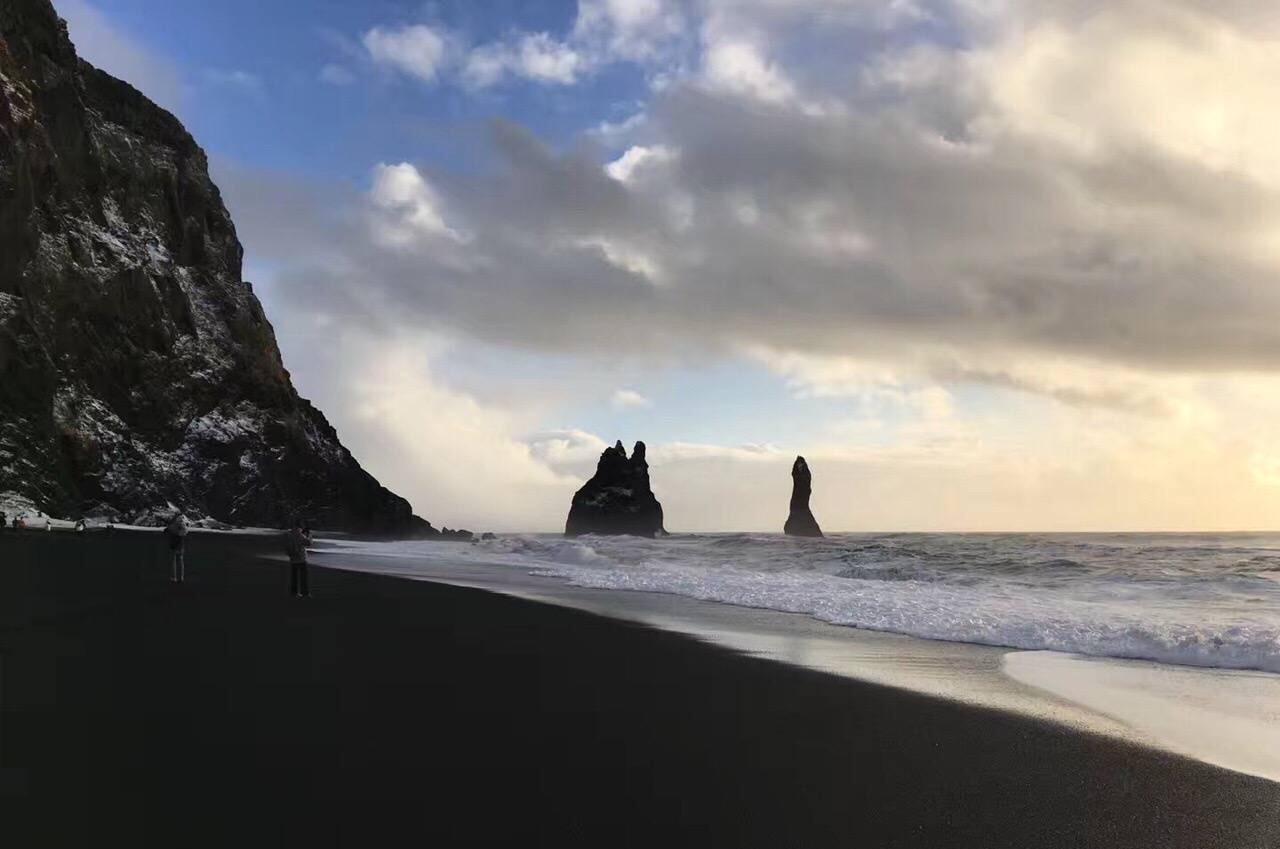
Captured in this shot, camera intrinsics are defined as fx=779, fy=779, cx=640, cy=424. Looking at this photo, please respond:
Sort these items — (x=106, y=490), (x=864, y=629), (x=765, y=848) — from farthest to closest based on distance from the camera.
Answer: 1. (x=106, y=490)
2. (x=864, y=629)
3. (x=765, y=848)

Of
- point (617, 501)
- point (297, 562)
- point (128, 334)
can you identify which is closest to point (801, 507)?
point (617, 501)

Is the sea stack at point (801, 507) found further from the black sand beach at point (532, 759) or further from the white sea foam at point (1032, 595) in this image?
the black sand beach at point (532, 759)

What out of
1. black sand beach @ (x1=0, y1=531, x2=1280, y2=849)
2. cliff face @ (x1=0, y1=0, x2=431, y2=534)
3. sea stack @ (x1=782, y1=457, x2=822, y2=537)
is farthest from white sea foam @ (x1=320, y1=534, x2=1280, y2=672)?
sea stack @ (x1=782, y1=457, x2=822, y2=537)

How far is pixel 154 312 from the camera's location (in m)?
81.2

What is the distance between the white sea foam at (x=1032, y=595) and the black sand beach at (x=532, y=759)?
6489 mm

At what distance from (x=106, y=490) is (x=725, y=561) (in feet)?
185

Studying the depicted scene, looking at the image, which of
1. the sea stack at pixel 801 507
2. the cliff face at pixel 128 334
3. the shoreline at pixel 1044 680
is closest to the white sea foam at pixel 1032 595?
the shoreline at pixel 1044 680

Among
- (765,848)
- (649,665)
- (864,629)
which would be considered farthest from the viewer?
(864,629)

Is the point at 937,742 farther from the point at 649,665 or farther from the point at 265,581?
the point at 265,581

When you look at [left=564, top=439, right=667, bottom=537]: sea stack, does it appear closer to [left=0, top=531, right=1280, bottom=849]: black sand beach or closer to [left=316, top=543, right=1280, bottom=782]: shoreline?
[left=316, top=543, right=1280, bottom=782]: shoreline

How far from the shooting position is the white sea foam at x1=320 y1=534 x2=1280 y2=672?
42.2 feet

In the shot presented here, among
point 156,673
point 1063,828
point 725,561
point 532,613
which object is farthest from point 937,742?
point 725,561

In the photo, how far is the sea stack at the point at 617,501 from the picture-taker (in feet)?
448

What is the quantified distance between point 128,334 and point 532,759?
88631mm
